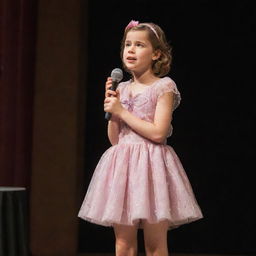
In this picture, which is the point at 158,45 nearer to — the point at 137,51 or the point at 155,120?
the point at 137,51

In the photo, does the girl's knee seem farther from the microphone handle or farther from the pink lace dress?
the microphone handle

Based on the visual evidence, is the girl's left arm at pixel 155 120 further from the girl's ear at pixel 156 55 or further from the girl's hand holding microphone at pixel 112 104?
the girl's ear at pixel 156 55

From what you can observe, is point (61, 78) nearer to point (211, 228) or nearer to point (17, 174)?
point (17, 174)

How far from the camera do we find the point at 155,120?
1.90 meters

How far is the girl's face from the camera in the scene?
194 cm

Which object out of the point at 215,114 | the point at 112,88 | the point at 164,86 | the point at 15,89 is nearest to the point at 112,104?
the point at 112,88

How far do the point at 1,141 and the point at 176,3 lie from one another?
4.70 ft

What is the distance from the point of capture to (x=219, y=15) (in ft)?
11.0

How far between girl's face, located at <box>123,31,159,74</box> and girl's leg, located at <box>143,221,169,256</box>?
1.85 ft

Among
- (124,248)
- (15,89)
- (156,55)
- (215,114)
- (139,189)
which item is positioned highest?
(156,55)

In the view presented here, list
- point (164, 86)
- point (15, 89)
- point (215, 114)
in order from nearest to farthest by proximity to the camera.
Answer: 1. point (164, 86)
2. point (215, 114)
3. point (15, 89)

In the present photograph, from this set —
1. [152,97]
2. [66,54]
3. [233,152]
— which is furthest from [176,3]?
[152,97]

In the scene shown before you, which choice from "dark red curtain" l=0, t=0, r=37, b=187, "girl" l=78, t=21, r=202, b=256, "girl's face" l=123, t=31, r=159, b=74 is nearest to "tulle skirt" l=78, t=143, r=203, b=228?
"girl" l=78, t=21, r=202, b=256

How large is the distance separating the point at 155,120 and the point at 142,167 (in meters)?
0.18
